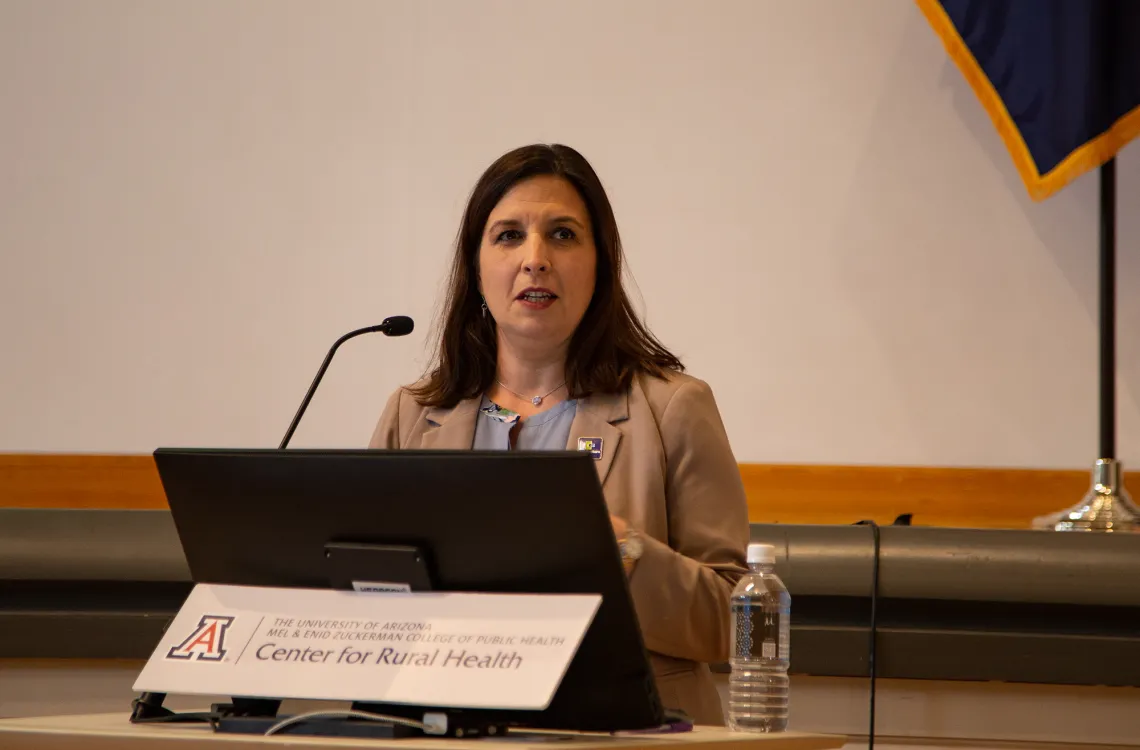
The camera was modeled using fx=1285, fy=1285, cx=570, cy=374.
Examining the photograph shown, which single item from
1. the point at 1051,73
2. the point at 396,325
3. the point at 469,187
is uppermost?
the point at 1051,73

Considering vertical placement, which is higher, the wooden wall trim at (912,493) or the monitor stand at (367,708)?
the wooden wall trim at (912,493)

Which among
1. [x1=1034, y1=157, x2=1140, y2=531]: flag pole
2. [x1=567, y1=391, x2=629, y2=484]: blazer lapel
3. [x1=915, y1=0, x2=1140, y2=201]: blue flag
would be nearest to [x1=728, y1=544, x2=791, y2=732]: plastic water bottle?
[x1=567, y1=391, x2=629, y2=484]: blazer lapel

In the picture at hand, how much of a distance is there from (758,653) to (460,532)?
3.38 feet

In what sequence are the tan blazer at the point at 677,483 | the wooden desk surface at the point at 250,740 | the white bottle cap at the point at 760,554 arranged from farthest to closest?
the tan blazer at the point at 677,483 → the white bottle cap at the point at 760,554 → the wooden desk surface at the point at 250,740

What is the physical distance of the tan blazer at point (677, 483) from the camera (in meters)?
1.80

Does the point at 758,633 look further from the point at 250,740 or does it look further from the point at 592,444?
the point at 250,740

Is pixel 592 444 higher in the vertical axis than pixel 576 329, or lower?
lower

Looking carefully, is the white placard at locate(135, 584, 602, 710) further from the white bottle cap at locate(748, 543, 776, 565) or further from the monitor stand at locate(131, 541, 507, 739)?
the white bottle cap at locate(748, 543, 776, 565)

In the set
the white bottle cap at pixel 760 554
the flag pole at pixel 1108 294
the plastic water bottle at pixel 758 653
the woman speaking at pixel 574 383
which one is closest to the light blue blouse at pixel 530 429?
the woman speaking at pixel 574 383

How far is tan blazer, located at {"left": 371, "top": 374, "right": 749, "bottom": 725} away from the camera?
5.90 feet

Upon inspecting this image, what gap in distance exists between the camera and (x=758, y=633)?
207 cm

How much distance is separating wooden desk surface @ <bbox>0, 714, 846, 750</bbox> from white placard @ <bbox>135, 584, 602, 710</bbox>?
0.04m

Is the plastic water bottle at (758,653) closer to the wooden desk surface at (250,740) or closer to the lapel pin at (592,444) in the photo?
the lapel pin at (592,444)

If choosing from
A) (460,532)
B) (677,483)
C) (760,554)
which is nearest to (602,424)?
(677,483)
